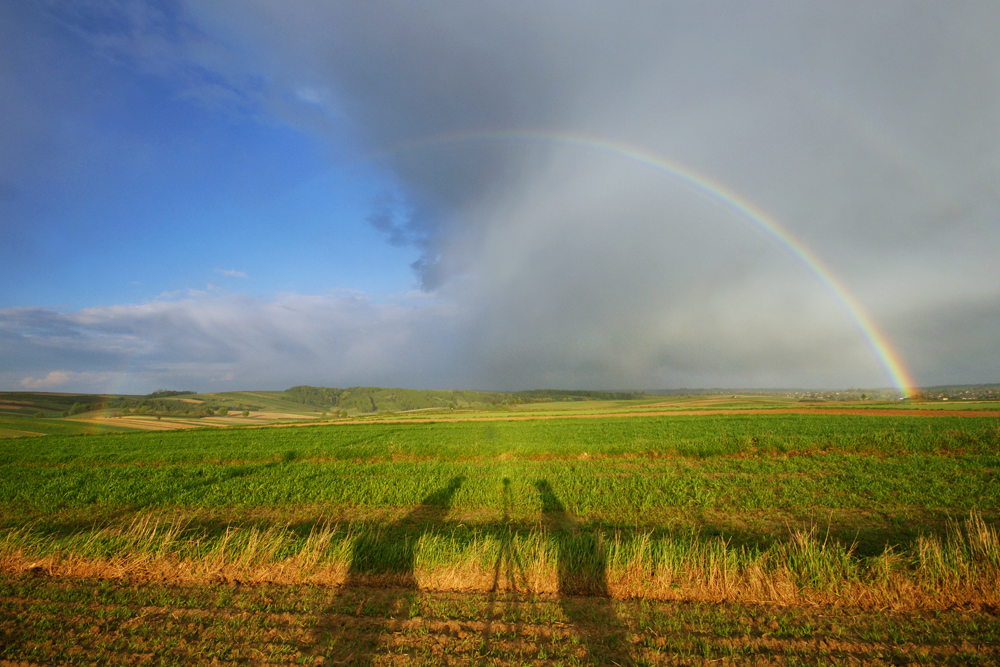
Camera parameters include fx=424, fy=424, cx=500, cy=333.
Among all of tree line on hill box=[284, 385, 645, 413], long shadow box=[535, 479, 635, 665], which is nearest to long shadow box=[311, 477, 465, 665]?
long shadow box=[535, 479, 635, 665]

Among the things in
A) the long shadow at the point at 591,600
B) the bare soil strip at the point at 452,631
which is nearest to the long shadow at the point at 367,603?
the bare soil strip at the point at 452,631

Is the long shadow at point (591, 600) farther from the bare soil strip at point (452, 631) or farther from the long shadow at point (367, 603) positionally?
the long shadow at point (367, 603)

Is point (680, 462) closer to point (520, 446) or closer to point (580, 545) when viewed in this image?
point (520, 446)

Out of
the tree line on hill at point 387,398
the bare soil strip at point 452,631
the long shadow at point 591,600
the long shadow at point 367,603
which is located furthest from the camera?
the tree line on hill at point 387,398

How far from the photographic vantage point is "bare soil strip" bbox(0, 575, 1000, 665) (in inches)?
186

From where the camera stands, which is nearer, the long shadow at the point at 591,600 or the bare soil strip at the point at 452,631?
the bare soil strip at the point at 452,631

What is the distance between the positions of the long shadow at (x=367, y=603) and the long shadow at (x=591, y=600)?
2.30 metres

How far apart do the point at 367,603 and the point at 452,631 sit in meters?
1.56

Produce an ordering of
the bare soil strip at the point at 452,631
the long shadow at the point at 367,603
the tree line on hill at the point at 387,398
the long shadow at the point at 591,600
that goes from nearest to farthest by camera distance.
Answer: the bare soil strip at the point at 452,631
the long shadow at the point at 591,600
the long shadow at the point at 367,603
the tree line on hill at the point at 387,398

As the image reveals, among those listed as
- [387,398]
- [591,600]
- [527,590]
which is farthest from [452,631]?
[387,398]

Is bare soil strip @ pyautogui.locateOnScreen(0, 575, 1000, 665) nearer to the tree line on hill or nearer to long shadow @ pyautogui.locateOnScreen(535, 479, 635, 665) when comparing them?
long shadow @ pyautogui.locateOnScreen(535, 479, 635, 665)

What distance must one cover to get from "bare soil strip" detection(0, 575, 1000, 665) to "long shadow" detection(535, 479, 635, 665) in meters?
0.03

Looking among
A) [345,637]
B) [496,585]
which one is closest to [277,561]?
[345,637]

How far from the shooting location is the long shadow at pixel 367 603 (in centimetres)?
502
